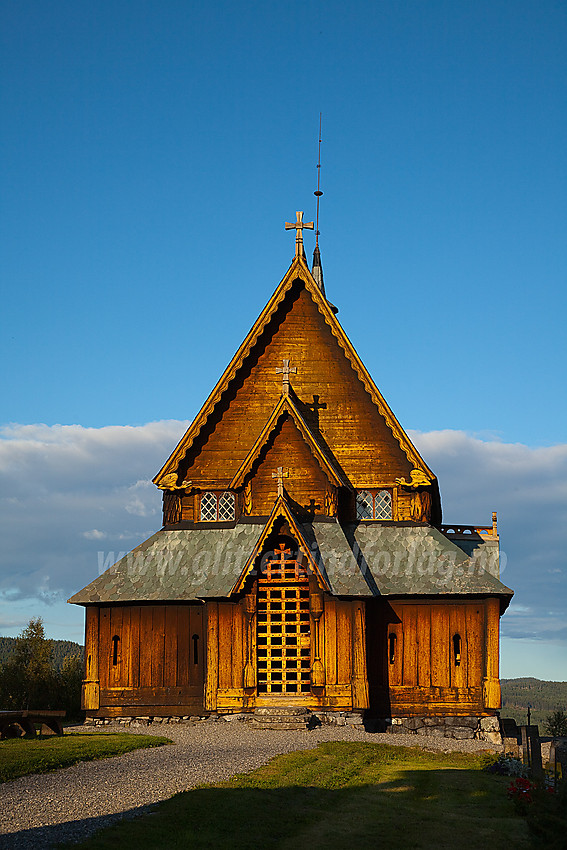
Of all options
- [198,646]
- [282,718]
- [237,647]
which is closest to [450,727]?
[282,718]

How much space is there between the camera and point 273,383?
33.9m

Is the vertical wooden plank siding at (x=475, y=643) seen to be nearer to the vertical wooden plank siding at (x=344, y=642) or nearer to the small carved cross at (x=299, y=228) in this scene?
the vertical wooden plank siding at (x=344, y=642)

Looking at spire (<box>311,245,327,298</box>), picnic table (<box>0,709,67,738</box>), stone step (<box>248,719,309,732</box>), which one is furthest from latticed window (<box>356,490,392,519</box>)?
spire (<box>311,245,327,298</box>)

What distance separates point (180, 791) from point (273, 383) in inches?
788

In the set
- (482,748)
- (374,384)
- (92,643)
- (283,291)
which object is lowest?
(482,748)

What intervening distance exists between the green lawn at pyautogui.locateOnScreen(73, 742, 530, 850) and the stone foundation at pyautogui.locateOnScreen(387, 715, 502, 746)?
8766 millimetres

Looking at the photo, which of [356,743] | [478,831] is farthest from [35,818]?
[356,743]

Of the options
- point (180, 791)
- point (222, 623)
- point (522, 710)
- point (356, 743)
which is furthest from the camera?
point (522, 710)

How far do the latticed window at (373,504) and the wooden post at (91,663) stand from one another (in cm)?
920

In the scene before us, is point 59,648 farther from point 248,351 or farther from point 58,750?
point 58,750

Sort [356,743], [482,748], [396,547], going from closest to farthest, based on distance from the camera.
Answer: [356,743] < [482,748] < [396,547]

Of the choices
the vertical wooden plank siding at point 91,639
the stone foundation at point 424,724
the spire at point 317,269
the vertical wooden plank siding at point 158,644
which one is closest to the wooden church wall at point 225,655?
the stone foundation at point 424,724

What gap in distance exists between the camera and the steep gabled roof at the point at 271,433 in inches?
1214

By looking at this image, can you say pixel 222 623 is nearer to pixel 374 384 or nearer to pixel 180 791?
pixel 374 384
